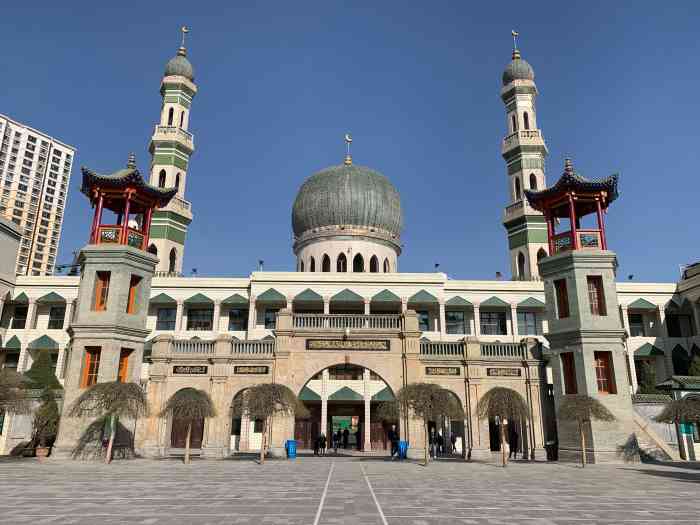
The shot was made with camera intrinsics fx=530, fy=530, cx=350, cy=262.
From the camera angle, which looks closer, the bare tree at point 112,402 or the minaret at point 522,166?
the bare tree at point 112,402

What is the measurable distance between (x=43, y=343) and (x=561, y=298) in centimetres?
4442

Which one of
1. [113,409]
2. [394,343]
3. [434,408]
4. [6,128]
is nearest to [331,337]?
[394,343]

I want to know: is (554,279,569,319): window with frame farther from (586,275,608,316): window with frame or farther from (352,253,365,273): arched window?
(352,253,365,273): arched window

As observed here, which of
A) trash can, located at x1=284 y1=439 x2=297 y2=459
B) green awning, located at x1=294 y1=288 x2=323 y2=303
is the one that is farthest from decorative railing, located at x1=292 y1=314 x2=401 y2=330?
green awning, located at x1=294 y1=288 x2=323 y2=303

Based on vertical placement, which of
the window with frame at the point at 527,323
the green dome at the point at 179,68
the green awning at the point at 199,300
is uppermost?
the green dome at the point at 179,68

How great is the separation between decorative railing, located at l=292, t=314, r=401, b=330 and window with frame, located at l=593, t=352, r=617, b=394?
10491mm

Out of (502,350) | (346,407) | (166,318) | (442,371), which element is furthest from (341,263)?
(502,350)

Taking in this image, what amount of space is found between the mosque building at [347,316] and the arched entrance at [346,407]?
175 mm

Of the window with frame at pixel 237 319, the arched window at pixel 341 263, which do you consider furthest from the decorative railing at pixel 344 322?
the arched window at pixel 341 263

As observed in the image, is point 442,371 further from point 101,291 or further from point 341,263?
point 341,263

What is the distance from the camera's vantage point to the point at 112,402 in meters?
23.9

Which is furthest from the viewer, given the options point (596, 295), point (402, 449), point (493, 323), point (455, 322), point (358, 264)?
point (358, 264)

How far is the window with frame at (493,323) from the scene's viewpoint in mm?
51031

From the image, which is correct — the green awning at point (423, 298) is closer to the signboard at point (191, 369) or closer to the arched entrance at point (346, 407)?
the arched entrance at point (346, 407)
